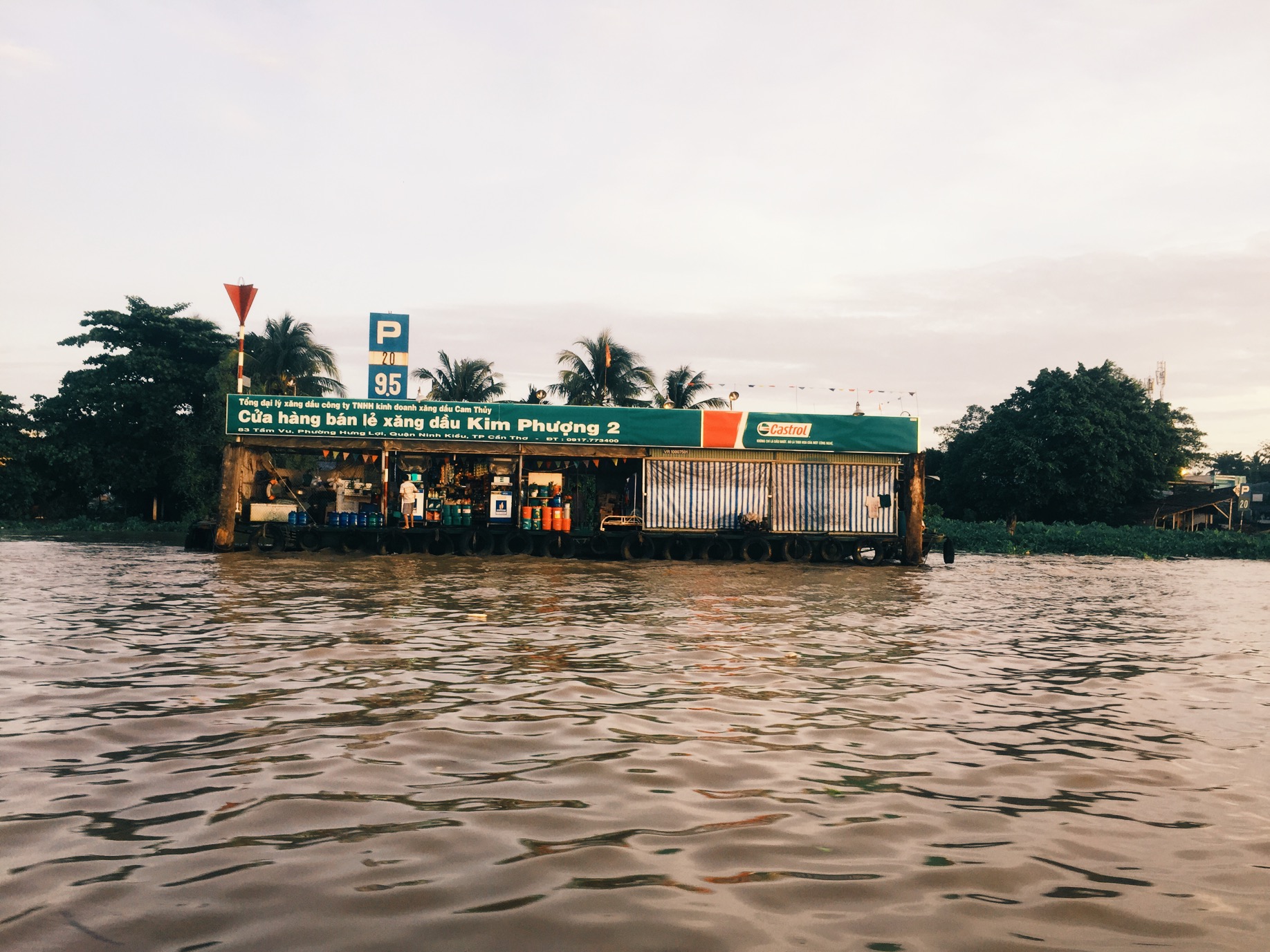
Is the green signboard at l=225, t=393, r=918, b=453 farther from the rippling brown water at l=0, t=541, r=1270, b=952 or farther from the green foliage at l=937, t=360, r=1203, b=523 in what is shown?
the green foliage at l=937, t=360, r=1203, b=523

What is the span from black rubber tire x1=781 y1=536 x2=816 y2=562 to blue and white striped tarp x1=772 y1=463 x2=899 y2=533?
371mm

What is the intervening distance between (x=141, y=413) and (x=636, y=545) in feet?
86.7

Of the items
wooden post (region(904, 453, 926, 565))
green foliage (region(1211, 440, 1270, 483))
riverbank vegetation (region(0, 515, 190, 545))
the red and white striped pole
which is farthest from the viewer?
green foliage (region(1211, 440, 1270, 483))

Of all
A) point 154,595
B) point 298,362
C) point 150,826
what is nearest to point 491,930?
point 150,826

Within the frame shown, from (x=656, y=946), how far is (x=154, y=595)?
13529 millimetres

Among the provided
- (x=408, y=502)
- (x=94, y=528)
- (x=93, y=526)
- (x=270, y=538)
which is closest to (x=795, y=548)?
(x=408, y=502)

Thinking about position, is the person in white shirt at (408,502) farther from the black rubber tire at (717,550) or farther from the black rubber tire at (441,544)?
the black rubber tire at (717,550)

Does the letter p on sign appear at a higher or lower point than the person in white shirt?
higher

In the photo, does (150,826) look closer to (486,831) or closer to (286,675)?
(486,831)

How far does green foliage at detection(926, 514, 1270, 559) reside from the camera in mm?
41906

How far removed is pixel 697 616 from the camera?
1386 cm

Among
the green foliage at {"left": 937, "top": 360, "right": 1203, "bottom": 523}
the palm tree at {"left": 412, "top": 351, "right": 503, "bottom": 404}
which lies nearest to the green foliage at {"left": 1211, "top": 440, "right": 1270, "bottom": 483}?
the green foliage at {"left": 937, "top": 360, "right": 1203, "bottom": 523}

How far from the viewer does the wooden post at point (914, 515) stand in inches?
1111

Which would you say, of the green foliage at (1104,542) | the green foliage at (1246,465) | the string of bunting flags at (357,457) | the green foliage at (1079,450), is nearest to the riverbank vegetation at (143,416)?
the string of bunting flags at (357,457)
